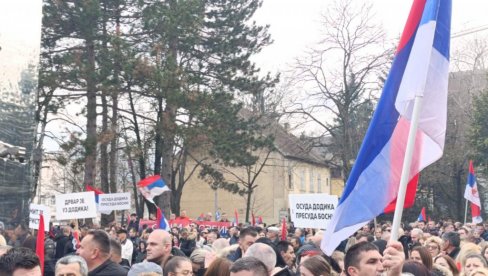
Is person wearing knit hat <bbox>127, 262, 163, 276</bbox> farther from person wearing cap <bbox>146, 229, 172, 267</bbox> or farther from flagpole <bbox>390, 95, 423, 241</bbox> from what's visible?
flagpole <bbox>390, 95, 423, 241</bbox>

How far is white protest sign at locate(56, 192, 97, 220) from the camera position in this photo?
537 inches

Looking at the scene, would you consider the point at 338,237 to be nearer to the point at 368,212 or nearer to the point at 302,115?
the point at 368,212

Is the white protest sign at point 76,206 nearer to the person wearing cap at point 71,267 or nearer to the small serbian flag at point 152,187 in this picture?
the person wearing cap at point 71,267

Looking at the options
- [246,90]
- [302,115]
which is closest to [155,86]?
[246,90]

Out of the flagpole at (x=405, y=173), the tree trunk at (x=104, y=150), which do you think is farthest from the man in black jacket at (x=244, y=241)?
the tree trunk at (x=104, y=150)

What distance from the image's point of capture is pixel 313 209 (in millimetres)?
11375

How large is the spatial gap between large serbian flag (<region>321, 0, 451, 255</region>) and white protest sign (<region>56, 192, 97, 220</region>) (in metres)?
8.64

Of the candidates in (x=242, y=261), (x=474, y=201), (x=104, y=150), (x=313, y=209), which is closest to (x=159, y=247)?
(x=242, y=261)

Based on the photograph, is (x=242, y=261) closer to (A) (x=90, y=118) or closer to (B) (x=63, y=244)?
(B) (x=63, y=244)

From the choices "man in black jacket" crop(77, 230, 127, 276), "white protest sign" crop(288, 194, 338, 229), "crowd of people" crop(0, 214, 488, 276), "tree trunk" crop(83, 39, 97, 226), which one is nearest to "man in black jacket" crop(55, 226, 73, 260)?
"crowd of people" crop(0, 214, 488, 276)

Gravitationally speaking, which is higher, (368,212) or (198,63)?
(198,63)

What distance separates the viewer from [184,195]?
221 ft

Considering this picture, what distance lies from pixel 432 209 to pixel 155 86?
1192 inches

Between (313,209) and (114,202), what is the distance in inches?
380
